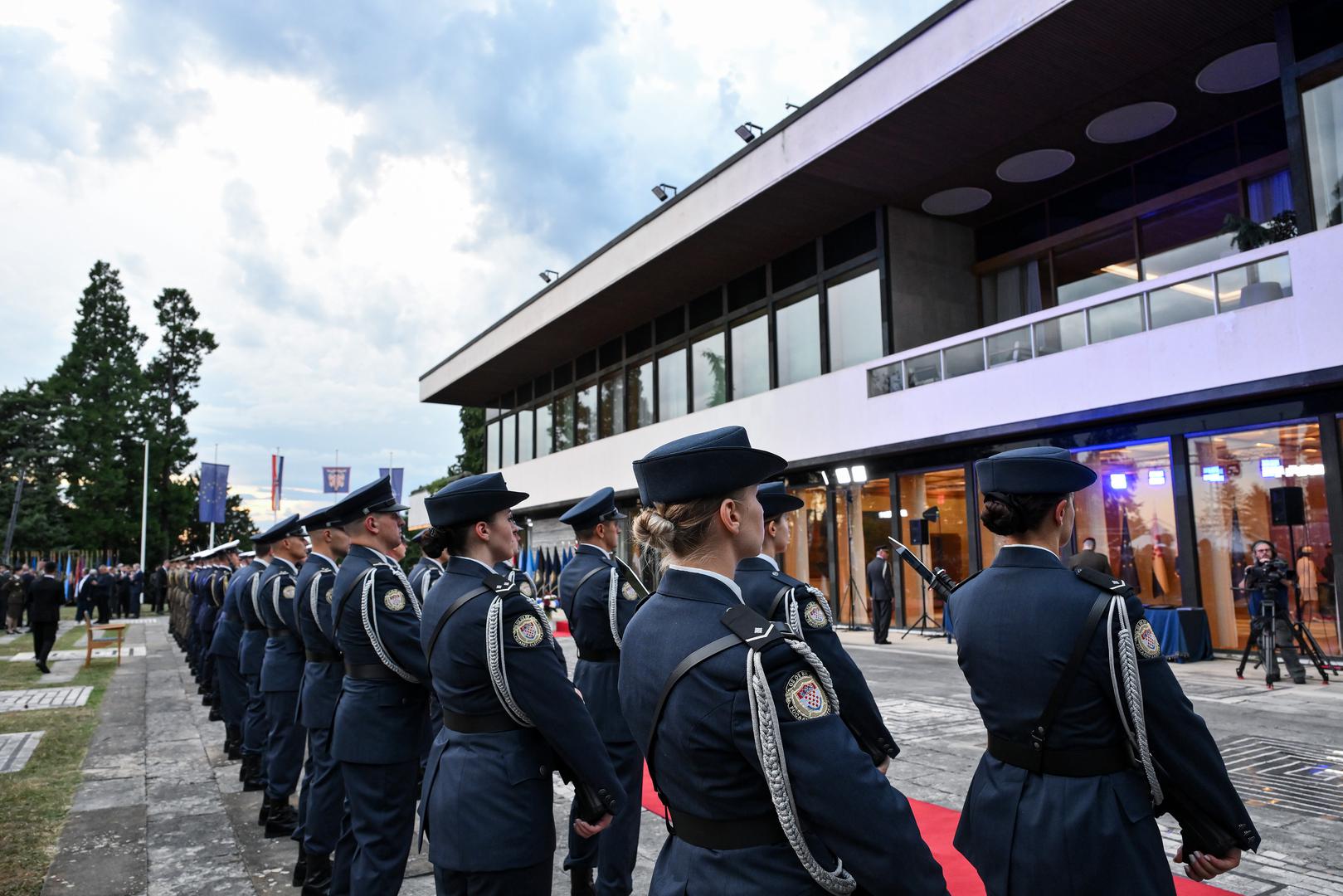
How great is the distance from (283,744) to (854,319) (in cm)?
1679

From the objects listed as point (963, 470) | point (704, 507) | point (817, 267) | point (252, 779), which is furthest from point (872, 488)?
point (704, 507)

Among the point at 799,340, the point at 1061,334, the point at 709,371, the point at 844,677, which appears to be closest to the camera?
the point at 844,677

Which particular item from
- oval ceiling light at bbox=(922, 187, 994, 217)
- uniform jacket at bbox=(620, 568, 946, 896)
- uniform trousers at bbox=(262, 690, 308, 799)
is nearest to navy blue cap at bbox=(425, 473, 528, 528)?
uniform jacket at bbox=(620, 568, 946, 896)

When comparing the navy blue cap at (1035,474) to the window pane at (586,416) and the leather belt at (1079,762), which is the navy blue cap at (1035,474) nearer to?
the leather belt at (1079,762)

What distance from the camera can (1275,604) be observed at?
36.8ft

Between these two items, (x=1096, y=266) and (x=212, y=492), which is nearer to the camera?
(x=1096, y=266)

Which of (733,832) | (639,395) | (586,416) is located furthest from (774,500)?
(586,416)

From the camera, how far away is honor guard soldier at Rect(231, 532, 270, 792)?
725 cm

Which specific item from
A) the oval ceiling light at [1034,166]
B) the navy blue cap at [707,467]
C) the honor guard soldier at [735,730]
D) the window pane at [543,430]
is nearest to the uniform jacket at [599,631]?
the honor guard soldier at [735,730]

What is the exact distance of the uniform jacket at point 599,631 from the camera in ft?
15.8

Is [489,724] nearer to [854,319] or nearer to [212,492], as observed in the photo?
[854,319]

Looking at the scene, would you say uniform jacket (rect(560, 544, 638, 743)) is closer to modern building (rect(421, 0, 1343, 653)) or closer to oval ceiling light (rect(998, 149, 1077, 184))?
modern building (rect(421, 0, 1343, 653))

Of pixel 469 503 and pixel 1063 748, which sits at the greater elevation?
pixel 469 503

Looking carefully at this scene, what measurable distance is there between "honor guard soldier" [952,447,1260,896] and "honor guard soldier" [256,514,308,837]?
4762 millimetres
